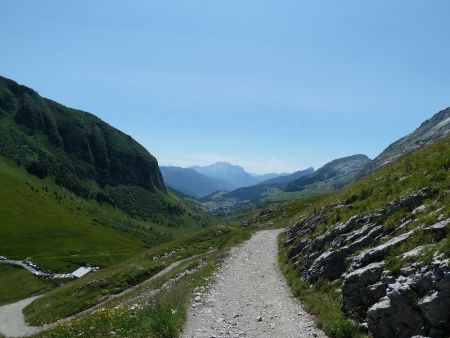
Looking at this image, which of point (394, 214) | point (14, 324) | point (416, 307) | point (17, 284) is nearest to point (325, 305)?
point (394, 214)

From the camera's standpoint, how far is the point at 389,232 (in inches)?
803

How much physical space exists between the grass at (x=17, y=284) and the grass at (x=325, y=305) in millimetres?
103841

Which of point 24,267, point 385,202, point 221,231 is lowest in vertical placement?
point 24,267

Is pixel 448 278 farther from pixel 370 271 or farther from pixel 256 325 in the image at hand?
pixel 256 325

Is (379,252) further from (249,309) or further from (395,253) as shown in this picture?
(249,309)

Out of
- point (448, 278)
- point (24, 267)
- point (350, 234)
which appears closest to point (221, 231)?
point (350, 234)

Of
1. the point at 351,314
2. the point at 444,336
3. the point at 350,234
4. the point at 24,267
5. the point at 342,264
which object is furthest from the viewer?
the point at 24,267

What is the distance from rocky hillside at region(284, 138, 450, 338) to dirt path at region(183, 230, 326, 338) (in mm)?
2203

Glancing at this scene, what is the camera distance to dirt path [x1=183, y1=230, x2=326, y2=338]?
59.8 feet

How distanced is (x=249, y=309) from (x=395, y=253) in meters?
8.82

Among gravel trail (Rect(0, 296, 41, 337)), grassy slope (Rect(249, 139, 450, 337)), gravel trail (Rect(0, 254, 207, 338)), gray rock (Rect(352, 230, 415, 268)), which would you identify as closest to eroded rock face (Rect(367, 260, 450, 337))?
grassy slope (Rect(249, 139, 450, 337))

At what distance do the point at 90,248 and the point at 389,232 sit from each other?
186660mm

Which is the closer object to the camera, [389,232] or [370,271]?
[370,271]

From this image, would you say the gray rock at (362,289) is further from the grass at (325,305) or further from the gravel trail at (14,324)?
the gravel trail at (14,324)
